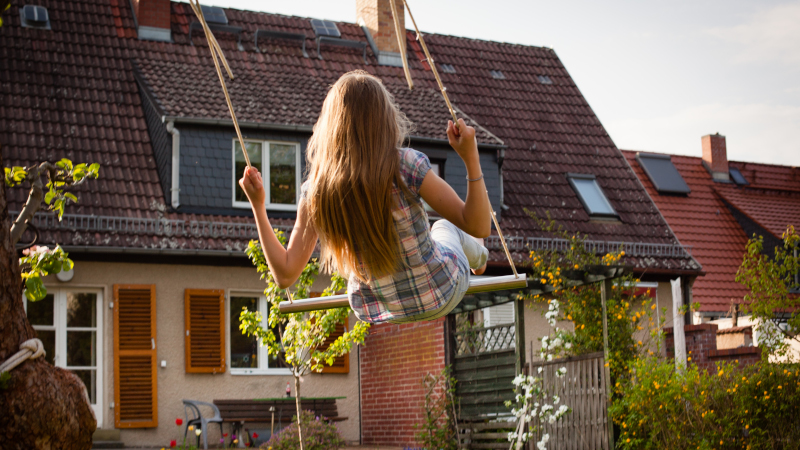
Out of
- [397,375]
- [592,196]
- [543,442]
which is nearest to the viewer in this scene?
[543,442]

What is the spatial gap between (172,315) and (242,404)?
1.48m

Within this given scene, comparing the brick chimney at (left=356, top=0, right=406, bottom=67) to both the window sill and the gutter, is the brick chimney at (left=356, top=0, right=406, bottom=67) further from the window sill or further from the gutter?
the window sill

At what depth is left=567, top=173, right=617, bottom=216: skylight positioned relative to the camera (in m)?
15.5

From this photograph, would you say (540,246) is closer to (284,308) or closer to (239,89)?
(239,89)

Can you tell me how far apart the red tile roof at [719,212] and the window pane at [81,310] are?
10.2 metres

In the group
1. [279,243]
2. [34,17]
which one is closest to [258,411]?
[34,17]

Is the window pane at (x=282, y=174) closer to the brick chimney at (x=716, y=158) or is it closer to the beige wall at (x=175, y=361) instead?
the beige wall at (x=175, y=361)

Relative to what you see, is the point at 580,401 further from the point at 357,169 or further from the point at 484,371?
the point at 357,169

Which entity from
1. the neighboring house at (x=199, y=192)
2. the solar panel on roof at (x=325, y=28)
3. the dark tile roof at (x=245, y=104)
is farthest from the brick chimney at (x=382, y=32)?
the solar panel on roof at (x=325, y=28)

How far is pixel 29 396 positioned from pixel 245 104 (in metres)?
10.5

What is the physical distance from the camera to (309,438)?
9.26 m

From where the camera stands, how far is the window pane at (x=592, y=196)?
15531mm

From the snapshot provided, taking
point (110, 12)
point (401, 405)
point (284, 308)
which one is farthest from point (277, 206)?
point (284, 308)

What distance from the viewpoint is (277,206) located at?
43.1 feet
